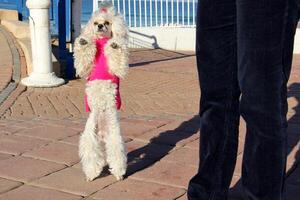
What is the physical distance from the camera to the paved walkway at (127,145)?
132 inches

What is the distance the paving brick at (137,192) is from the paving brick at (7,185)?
0.56 m

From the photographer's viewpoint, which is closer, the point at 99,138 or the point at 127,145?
the point at 99,138

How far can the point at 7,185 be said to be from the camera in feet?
11.2

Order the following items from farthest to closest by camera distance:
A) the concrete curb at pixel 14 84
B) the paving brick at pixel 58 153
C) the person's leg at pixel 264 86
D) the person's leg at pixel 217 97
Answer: the concrete curb at pixel 14 84
the paving brick at pixel 58 153
the person's leg at pixel 217 97
the person's leg at pixel 264 86

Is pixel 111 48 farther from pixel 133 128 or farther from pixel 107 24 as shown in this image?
pixel 133 128

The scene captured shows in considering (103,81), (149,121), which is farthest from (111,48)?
(149,121)

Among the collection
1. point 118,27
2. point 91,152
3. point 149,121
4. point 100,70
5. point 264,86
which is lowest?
point 149,121

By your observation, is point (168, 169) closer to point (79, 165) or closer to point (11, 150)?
point (79, 165)

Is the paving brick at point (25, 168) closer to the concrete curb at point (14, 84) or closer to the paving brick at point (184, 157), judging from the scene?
the paving brick at point (184, 157)

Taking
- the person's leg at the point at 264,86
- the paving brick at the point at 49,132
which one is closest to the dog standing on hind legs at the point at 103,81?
the paving brick at the point at 49,132

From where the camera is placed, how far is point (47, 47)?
23.4 ft

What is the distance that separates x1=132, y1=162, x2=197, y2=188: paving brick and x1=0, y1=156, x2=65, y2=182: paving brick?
0.62m

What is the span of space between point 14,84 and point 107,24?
404 centimetres

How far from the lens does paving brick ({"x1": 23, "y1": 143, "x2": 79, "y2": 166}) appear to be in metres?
3.96
